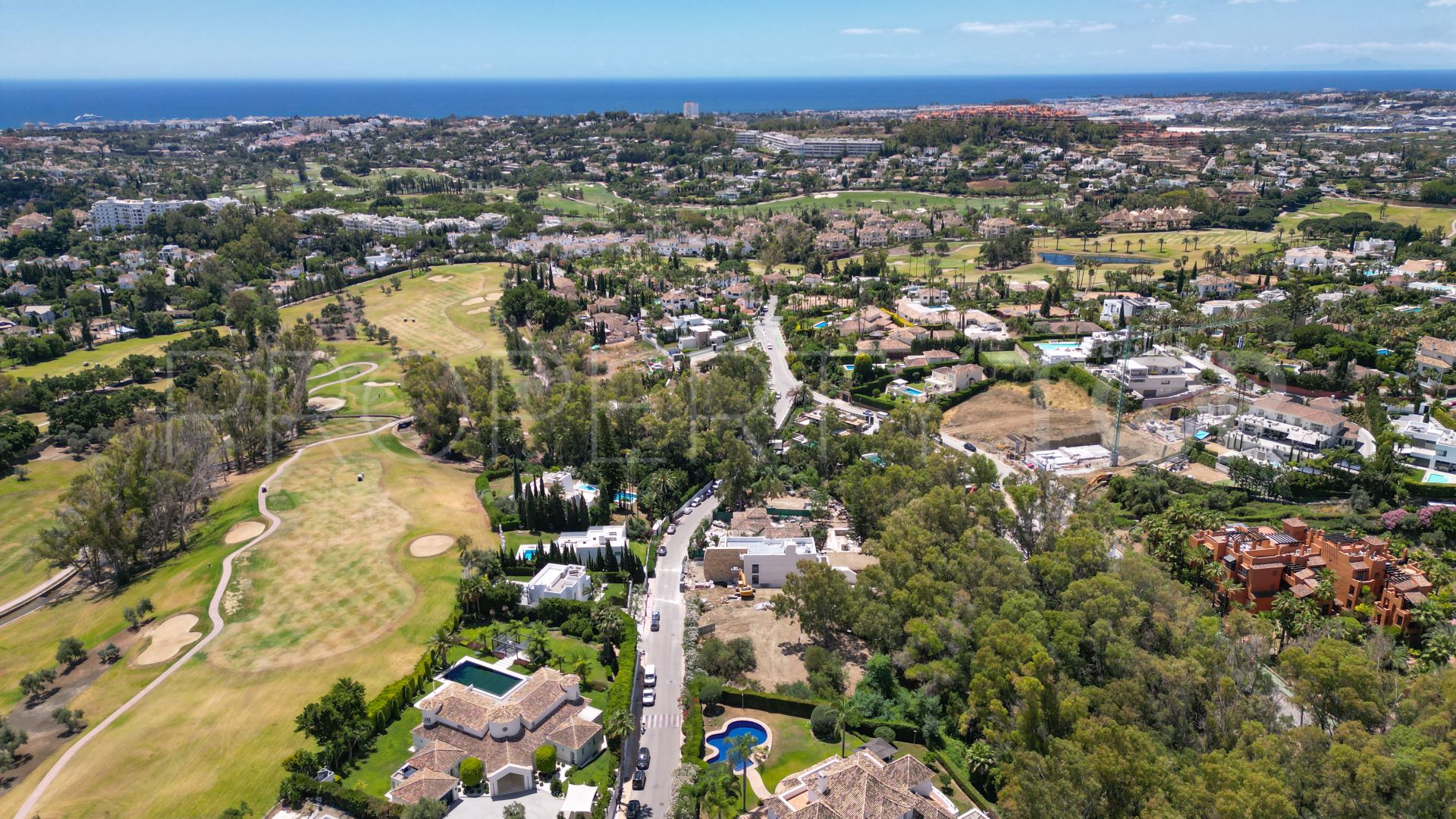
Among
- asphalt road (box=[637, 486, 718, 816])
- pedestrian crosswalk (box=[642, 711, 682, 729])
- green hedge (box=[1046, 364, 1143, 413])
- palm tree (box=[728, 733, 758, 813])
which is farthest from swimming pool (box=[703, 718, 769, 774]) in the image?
green hedge (box=[1046, 364, 1143, 413])

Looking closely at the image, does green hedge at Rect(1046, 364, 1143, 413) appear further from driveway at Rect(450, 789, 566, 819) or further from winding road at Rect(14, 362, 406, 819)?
winding road at Rect(14, 362, 406, 819)

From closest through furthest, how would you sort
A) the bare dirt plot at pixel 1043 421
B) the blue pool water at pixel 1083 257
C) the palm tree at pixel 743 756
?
the palm tree at pixel 743 756 < the bare dirt plot at pixel 1043 421 < the blue pool water at pixel 1083 257

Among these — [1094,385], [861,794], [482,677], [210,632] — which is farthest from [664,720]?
[1094,385]

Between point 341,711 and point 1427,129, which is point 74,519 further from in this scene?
point 1427,129

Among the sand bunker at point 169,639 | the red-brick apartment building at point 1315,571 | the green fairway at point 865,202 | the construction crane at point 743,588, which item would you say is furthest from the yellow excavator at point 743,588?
the green fairway at point 865,202

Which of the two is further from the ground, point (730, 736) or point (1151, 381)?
point (1151, 381)

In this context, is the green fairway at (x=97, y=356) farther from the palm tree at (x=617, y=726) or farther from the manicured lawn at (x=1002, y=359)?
the manicured lawn at (x=1002, y=359)

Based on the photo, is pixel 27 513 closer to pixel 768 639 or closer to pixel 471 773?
pixel 471 773
